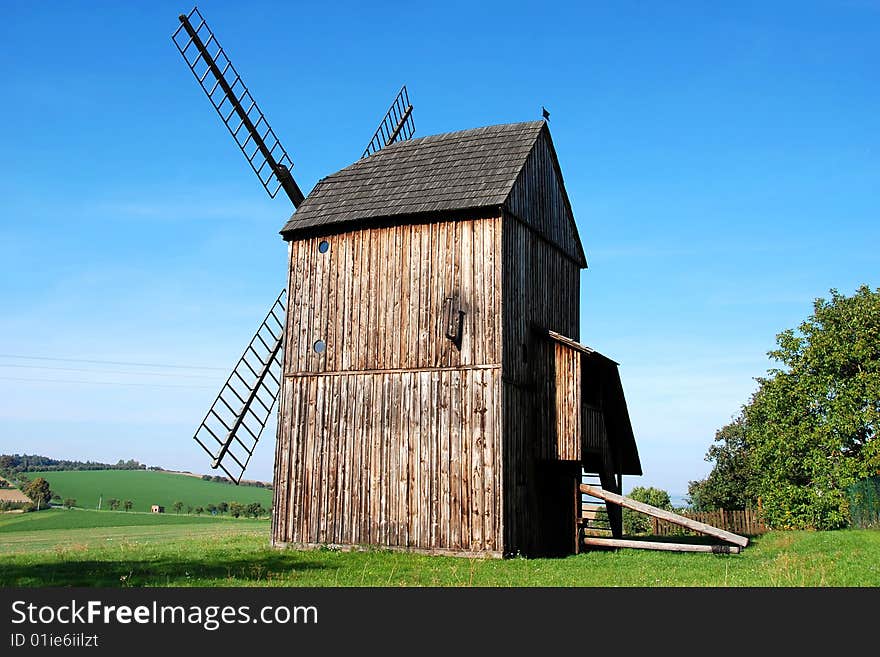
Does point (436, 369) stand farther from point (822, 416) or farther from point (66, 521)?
point (66, 521)

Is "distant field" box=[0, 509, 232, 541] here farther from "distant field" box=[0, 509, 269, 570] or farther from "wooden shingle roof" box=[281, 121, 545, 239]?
"wooden shingle roof" box=[281, 121, 545, 239]

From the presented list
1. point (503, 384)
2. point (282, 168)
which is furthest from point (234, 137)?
point (503, 384)

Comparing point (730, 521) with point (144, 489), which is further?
point (144, 489)

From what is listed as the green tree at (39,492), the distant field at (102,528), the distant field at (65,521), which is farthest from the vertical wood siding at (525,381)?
the green tree at (39,492)

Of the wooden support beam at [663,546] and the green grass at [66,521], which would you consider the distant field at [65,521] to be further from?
the wooden support beam at [663,546]

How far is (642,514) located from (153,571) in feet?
117

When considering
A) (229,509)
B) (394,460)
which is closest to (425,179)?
(394,460)

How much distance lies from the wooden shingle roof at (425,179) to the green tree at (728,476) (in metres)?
33.3

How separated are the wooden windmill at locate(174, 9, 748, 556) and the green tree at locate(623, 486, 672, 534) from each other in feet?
78.8


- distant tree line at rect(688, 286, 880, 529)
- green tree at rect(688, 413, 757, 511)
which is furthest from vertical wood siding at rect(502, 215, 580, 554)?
green tree at rect(688, 413, 757, 511)

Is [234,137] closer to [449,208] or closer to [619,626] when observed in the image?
[449,208]

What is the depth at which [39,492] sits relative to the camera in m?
58.7

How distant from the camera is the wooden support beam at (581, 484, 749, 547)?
18.5m

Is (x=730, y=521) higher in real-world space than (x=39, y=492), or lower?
higher
